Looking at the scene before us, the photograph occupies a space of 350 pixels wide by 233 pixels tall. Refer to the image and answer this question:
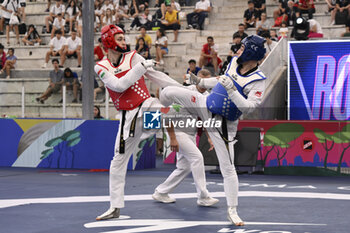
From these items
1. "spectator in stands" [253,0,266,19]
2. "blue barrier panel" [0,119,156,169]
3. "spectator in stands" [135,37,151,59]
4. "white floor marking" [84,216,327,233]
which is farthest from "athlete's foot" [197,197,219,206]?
"spectator in stands" [253,0,266,19]

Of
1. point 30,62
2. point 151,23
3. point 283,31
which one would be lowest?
point 30,62

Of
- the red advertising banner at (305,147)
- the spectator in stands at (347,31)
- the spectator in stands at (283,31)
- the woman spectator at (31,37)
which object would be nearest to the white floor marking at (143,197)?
the red advertising banner at (305,147)

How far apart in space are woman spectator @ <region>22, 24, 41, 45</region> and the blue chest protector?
62.5ft

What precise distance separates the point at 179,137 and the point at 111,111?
9.41m

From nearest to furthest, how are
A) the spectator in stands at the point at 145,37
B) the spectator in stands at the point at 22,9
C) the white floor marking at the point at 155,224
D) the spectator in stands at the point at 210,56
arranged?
the white floor marking at the point at 155,224 < the spectator in stands at the point at 210,56 < the spectator in stands at the point at 145,37 < the spectator in stands at the point at 22,9

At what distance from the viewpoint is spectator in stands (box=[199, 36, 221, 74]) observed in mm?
20875

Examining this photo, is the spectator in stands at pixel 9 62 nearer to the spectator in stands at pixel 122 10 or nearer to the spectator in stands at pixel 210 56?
the spectator in stands at pixel 122 10

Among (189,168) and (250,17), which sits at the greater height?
(250,17)

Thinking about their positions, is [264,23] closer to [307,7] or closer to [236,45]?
[307,7]

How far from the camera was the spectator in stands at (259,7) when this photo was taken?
75.8ft

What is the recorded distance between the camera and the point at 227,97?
28.0 feet

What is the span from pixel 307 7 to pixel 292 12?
22.8 inches

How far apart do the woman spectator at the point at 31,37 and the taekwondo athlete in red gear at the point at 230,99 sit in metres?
18.7

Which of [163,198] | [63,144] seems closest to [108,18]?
[63,144]
